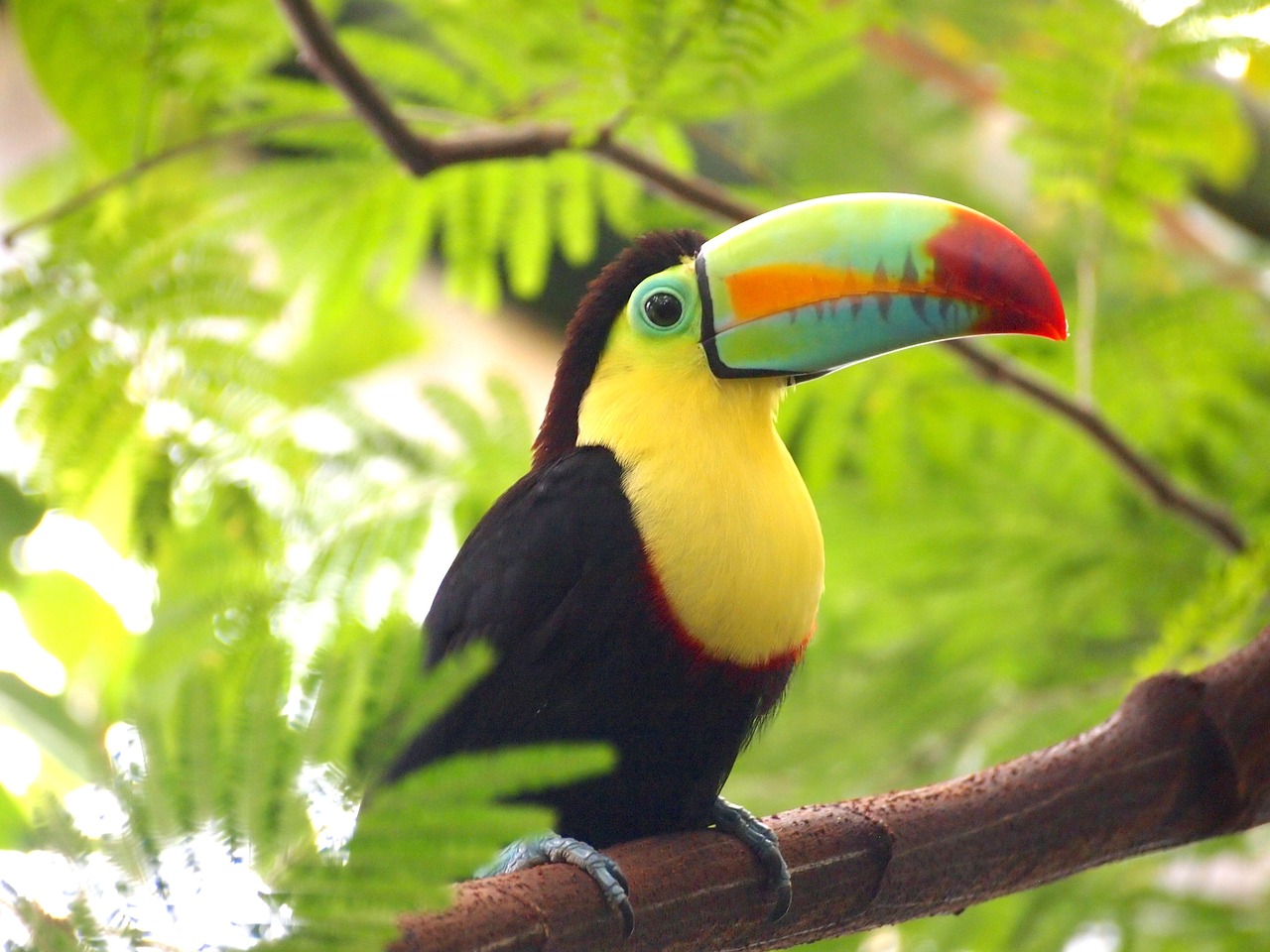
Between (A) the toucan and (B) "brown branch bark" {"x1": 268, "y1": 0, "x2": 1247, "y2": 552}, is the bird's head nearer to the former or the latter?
(A) the toucan

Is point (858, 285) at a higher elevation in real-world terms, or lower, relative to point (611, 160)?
lower

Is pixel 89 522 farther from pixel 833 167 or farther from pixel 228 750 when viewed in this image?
pixel 833 167

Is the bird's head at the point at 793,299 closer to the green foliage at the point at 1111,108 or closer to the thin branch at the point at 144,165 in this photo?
the thin branch at the point at 144,165

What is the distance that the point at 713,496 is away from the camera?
1789 mm

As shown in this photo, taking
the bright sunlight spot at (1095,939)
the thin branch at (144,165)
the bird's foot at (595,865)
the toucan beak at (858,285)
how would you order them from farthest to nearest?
1. the bright sunlight spot at (1095,939)
2. the thin branch at (144,165)
3. the toucan beak at (858,285)
4. the bird's foot at (595,865)

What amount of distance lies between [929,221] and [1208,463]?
1785 mm

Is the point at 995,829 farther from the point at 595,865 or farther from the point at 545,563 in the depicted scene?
the point at 545,563

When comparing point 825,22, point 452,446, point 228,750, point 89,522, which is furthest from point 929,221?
point 89,522

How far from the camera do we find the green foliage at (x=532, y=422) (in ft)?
7.39

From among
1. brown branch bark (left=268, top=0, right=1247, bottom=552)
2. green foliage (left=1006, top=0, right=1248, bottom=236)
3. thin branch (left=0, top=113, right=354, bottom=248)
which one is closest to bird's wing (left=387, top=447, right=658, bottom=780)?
brown branch bark (left=268, top=0, right=1247, bottom=552)

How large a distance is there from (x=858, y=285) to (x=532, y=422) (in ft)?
3.51

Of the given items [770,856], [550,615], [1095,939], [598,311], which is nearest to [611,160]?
[598,311]

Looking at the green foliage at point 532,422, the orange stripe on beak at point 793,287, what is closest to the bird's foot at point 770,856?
the green foliage at point 532,422

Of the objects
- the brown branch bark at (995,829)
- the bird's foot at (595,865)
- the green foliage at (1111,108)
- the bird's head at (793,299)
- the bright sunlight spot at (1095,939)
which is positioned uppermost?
the green foliage at (1111,108)
